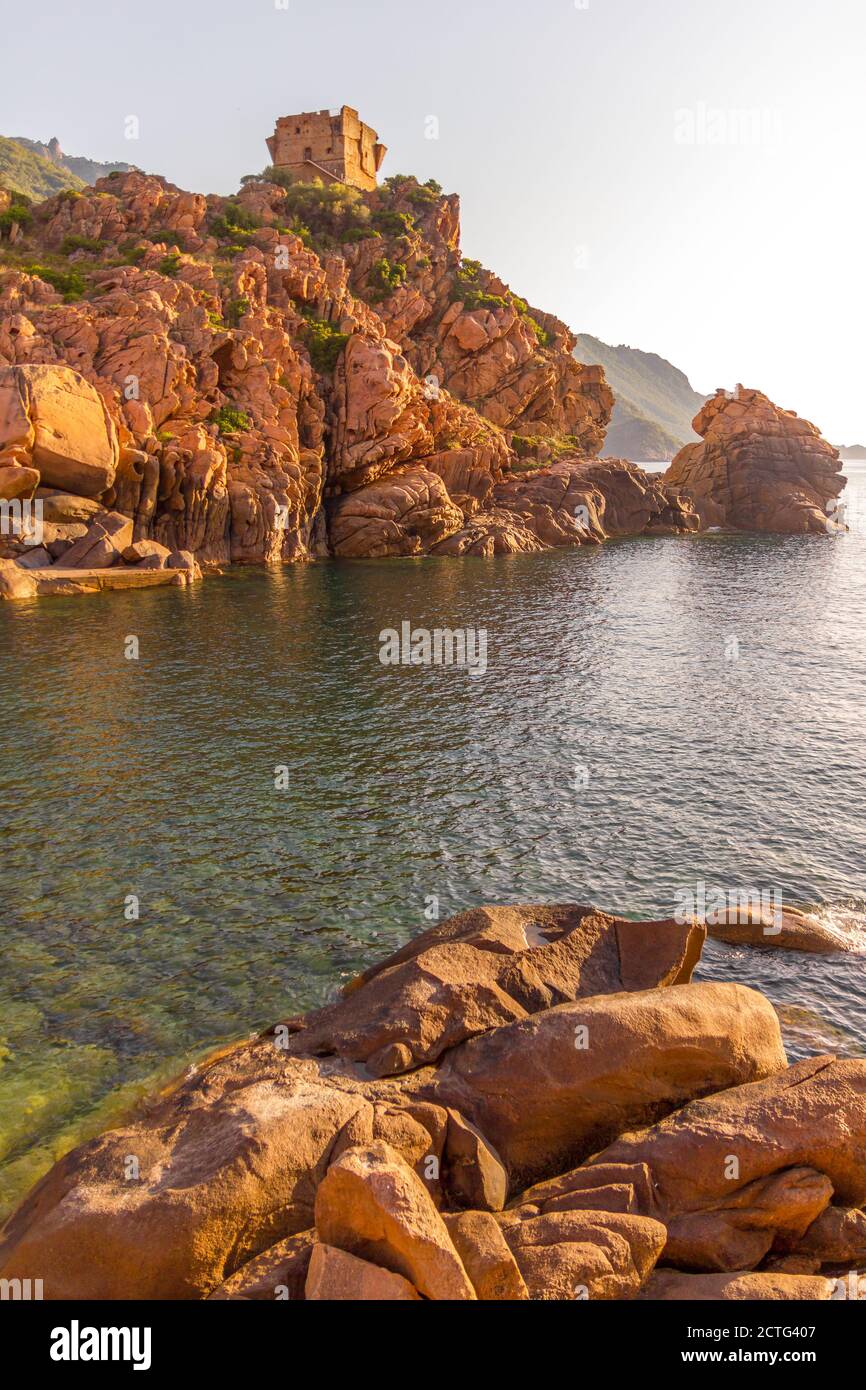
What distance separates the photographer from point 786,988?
18.2m

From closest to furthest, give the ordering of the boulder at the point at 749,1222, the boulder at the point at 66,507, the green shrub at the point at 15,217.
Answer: the boulder at the point at 749,1222
the boulder at the point at 66,507
the green shrub at the point at 15,217

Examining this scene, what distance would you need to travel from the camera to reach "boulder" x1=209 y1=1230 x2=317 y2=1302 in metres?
9.30

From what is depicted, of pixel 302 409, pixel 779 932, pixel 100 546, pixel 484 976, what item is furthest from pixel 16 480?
pixel 779 932

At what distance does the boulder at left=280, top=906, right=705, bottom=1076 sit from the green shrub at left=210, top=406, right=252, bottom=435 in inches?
2821

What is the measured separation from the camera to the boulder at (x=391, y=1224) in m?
8.79

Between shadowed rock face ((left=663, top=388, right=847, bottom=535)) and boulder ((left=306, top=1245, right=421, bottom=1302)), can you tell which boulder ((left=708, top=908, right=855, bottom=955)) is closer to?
boulder ((left=306, top=1245, right=421, bottom=1302))

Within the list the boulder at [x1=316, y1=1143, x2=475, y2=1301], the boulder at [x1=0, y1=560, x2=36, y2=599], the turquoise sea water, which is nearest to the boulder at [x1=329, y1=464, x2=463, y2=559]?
the turquoise sea water

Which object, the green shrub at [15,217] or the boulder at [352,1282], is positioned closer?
the boulder at [352,1282]

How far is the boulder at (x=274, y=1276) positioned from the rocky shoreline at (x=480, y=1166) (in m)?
0.03

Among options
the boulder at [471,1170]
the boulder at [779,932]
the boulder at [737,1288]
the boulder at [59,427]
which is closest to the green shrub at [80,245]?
the boulder at [59,427]

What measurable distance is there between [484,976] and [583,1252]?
593 cm

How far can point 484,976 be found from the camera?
15.4m

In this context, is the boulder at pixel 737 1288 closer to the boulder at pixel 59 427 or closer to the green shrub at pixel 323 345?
the boulder at pixel 59 427

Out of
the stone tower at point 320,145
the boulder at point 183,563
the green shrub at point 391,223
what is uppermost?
the stone tower at point 320,145
